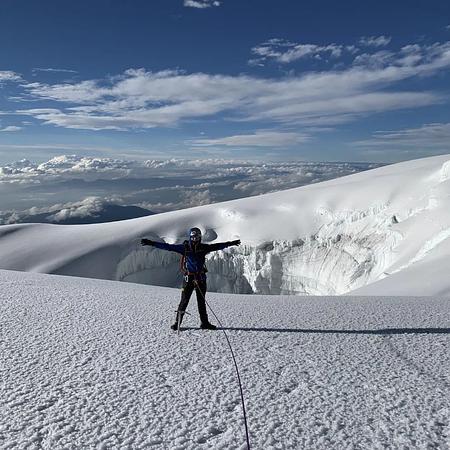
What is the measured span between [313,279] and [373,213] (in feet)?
30.1

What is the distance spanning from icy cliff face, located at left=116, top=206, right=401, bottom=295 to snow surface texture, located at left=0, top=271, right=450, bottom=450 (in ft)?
90.6

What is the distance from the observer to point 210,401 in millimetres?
3658

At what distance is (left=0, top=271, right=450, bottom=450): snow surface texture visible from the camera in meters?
3.12

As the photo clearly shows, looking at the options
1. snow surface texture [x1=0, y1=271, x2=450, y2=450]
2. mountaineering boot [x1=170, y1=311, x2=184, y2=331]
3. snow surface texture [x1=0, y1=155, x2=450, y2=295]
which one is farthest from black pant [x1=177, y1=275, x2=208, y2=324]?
snow surface texture [x1=0, y1=155, x2=450, y2=295]

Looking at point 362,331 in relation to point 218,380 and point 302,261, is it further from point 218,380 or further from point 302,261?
point 302,261

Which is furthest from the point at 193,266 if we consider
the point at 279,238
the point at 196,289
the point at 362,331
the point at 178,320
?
the point at 279,238

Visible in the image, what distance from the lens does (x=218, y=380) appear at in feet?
13.5

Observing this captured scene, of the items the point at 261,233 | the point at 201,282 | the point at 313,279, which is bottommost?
the point at 313,279

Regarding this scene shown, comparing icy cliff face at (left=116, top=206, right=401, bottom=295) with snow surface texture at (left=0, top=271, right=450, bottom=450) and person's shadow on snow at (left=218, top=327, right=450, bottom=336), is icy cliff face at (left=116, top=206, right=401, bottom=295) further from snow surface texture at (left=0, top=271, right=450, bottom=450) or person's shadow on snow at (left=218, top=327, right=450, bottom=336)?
snow surface texture at (left=0, top=271, right=450, bottom=450)

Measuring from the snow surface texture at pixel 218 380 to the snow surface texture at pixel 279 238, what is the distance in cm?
2522

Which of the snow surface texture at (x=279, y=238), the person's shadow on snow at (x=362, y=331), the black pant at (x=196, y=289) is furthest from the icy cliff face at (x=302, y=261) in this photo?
the black pant at (x=196, y=289)

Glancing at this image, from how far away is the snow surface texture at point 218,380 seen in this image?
312 centimetres

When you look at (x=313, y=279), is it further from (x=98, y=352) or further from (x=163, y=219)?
(x=98, y=352)

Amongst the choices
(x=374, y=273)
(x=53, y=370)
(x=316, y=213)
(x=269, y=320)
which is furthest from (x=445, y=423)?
(x=316, y=213)
